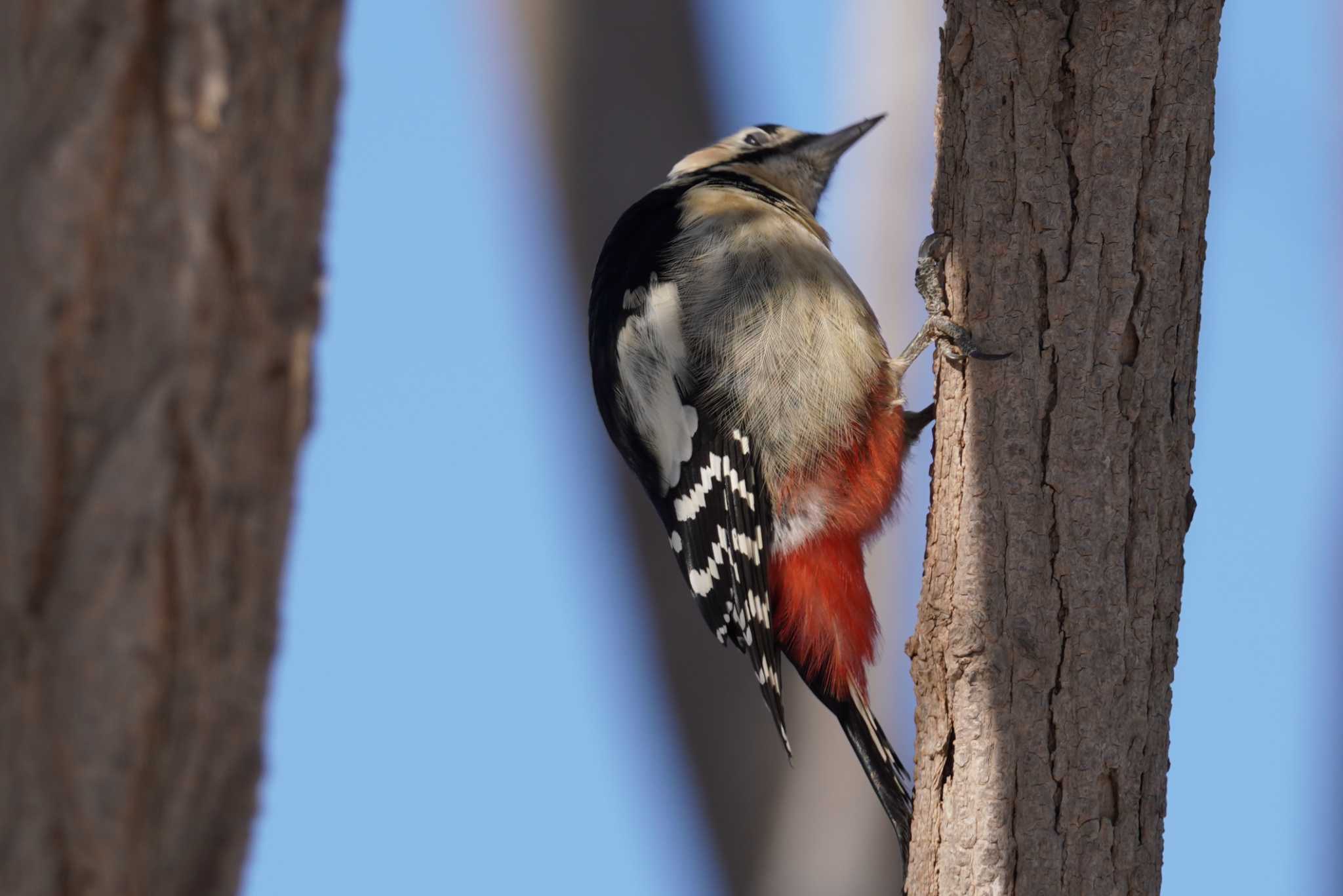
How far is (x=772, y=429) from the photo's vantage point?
3119mm

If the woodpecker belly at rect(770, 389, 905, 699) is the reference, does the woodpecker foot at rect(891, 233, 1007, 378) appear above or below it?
above

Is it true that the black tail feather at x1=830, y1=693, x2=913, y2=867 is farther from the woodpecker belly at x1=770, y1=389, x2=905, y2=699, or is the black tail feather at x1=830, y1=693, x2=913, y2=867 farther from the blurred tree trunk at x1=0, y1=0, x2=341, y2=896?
the blurred tree trunk at x1=0, y1=0, x2=341, y2=896

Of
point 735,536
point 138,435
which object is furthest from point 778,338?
point 138,435

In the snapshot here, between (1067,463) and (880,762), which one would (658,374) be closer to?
(880,762)

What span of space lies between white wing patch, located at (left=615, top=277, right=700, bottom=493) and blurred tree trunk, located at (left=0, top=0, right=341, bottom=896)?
2.05m

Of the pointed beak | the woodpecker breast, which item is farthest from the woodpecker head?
the woodpecker breast

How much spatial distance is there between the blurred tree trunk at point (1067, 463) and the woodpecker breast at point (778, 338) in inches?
27.2

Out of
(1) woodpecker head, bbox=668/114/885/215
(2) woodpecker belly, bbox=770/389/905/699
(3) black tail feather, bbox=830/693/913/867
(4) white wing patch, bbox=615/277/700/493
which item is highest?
(1) woodpecker head, bbox=668/114/885/215

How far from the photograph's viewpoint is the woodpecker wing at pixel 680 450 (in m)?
3.15

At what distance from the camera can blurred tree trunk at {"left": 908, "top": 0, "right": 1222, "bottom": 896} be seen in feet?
7.21

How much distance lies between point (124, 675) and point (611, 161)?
11.2 feet

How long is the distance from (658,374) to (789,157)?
3.10ft

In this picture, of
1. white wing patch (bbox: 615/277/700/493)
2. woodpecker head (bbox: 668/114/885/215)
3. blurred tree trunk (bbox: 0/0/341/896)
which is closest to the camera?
blurred tree trunk (bbox: 0/0/341/896)

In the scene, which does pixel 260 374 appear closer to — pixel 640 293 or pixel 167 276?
pixel 167 276
